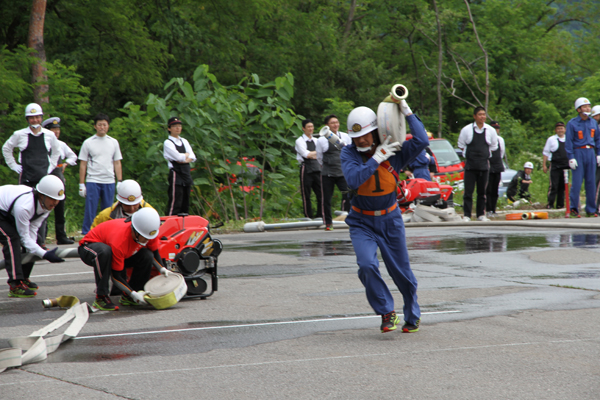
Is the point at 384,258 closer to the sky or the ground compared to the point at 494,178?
closer to the ground

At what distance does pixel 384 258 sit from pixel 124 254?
274cm

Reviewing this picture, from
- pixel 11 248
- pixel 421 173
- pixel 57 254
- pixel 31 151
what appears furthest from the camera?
pixel 421 173

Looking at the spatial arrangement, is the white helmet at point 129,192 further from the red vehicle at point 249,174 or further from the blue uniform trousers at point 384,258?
the red vehicle at point 249,174

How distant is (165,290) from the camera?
24.0 feet

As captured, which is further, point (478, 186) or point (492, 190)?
point (492, 190)

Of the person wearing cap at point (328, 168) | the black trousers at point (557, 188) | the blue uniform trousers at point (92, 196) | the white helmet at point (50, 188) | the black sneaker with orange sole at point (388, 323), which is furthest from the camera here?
the black trousers at point (557, 188)

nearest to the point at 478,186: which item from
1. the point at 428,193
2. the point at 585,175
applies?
the point at 428,193

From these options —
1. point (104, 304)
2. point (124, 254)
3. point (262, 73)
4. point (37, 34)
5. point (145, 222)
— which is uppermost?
point (262, 73)

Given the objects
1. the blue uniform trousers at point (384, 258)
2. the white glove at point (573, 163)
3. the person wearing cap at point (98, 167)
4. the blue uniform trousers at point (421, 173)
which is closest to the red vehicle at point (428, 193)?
the blue uniform trousers at point (421, 173)

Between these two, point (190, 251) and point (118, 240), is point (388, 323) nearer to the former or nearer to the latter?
point (190, 251)

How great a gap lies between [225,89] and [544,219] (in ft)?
27.3

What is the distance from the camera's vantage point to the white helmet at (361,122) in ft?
19.8

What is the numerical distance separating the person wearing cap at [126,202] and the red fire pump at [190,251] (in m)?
0.38

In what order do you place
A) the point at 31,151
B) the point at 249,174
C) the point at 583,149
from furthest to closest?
Answer: 1. the point at 249,174
2. the point at 583,149
3. the point at 31,151
